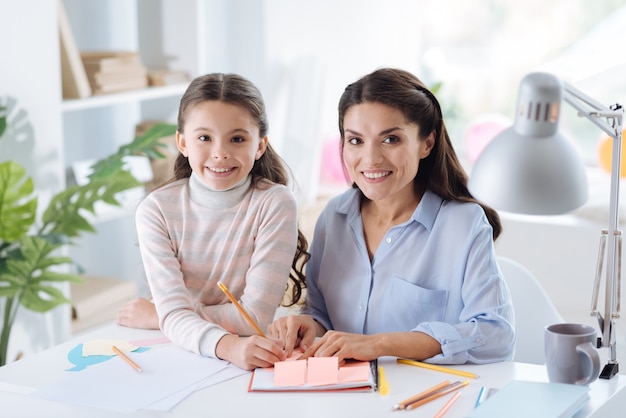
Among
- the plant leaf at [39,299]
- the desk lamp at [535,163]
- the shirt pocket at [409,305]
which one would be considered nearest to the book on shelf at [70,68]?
the plant leaf at [39,299]

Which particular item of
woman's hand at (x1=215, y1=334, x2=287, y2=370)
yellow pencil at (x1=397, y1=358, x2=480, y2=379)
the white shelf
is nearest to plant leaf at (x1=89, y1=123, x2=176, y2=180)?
the white shelf

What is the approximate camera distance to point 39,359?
1.76m

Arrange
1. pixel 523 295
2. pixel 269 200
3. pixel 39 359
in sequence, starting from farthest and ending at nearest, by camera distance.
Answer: pixel 523 295, pixel 269 200, pixel 39 359

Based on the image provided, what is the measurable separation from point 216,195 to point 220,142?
112mm

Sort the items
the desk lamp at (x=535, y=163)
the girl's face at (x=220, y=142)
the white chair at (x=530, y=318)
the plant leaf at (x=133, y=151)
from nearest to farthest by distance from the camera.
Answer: the desk lamp at (x=535, y=163), the girl's face at (x=220, y=142), the white chair at (x=530, y=318), the plant leaf at (x=133, y=151)

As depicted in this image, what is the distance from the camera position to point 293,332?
176 centimetres

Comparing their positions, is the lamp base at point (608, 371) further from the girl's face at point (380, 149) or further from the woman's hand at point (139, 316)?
the woman's hand at point (139, 316)

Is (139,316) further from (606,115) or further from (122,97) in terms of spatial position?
(122,97)

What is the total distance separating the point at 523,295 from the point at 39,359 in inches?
39.8

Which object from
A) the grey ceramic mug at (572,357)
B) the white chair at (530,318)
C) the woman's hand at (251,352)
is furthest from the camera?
the white chair at (530,318)

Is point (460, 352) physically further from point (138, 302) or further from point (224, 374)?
point (138, 302)

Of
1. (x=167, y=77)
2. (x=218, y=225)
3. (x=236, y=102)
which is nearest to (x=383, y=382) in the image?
(x=218, y=225)

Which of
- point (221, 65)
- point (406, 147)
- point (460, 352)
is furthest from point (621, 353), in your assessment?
point (221, 65)

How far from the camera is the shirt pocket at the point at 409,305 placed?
1.84 metres
